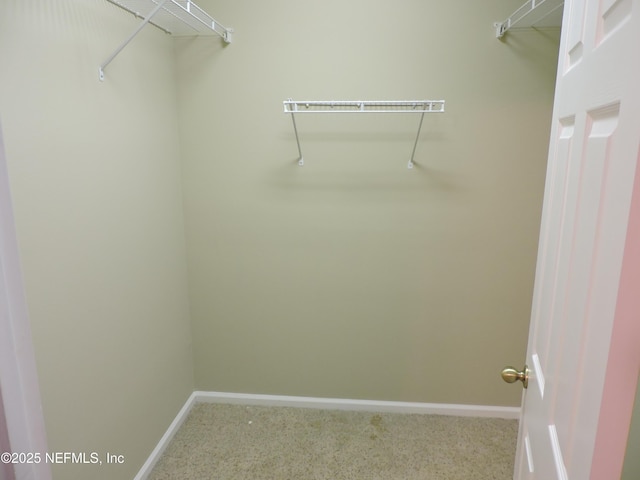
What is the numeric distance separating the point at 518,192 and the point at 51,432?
7.36 ft

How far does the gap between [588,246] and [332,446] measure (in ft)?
6.20

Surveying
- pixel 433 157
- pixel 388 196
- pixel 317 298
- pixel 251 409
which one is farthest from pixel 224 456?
pixel 433 157

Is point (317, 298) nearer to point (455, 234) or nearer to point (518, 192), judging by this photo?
point (455, 234)

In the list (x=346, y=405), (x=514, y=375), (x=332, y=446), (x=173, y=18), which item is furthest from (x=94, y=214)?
(x=346, y=405)

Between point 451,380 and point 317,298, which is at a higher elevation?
point 317,298

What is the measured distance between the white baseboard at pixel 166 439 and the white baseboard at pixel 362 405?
10 cm

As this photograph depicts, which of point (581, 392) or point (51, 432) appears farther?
point (51, 432)

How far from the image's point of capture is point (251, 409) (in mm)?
2482

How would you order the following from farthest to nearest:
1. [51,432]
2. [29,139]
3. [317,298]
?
[317,298] < [51,432] < [29,139]

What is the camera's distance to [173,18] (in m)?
1.83

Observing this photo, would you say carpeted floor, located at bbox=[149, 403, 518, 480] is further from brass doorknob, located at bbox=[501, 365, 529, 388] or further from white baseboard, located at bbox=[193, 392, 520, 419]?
brass doorknob, located at bbox=[501, 365, 529, 388]

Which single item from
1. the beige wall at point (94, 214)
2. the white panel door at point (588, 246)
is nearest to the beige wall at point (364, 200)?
the beige wall at point (94, 214)

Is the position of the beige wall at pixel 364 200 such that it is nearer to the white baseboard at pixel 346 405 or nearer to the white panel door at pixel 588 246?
the white baseboard at pixel 346 405

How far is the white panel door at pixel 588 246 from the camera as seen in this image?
20.9 inches
